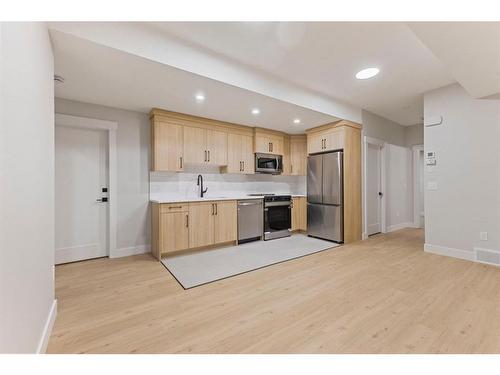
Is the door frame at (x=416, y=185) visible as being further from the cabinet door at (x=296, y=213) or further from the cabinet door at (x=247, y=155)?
the cabinet door at (x=247, y=155)

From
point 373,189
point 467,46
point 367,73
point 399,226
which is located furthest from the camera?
point 399,226

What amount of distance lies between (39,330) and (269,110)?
3353mm

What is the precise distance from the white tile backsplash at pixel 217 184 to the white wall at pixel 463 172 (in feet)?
8.84

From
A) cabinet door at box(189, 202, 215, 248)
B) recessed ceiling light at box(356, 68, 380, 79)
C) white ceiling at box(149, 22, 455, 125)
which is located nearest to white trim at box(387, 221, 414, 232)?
white ceiling at box(149, 22, 455, 125)

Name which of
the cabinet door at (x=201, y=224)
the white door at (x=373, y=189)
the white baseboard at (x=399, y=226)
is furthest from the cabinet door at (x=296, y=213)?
the white baseboard at (x=399, y=226)

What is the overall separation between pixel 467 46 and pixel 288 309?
8.70 feet

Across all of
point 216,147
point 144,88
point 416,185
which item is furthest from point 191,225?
point 416,185

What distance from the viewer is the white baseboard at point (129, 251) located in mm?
3365

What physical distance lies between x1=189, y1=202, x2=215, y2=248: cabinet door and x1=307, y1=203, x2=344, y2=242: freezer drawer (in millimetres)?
2107

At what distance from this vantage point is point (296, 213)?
4.89 m

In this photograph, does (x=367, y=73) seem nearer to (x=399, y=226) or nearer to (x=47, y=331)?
(x=47, y=331)

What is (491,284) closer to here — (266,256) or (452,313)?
(452,313)

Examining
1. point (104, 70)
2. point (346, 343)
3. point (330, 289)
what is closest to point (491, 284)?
point (330, 289)

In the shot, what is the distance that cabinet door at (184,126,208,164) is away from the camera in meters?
3.72
